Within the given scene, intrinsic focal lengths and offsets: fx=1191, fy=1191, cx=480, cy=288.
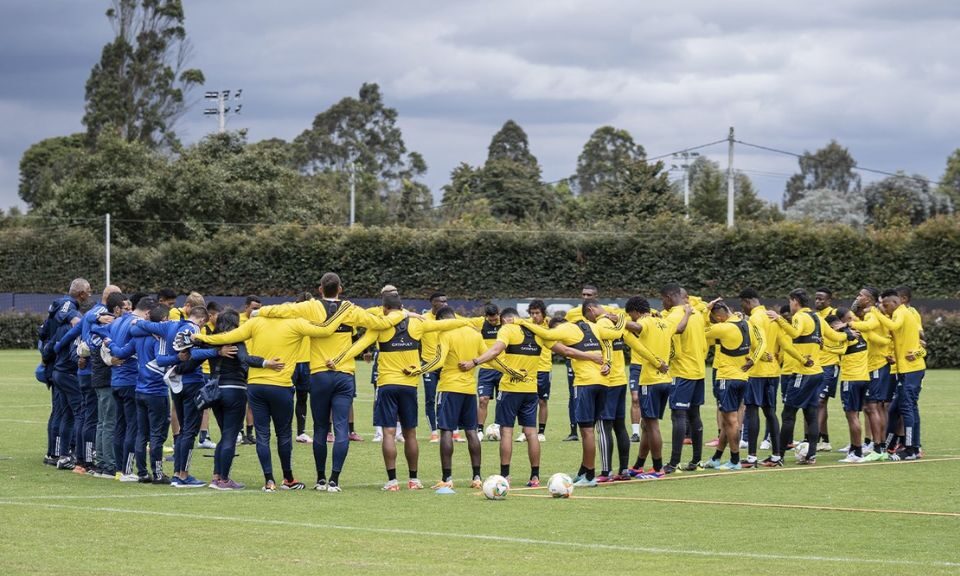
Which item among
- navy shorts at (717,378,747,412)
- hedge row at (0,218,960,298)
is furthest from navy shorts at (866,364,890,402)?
hedge row at (0,218,960,298)

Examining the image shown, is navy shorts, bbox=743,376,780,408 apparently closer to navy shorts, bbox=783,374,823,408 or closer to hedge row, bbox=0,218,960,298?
navy shorts, bbox=783,374,823,408

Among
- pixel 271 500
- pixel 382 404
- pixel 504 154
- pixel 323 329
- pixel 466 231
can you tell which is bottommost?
pixel 271 500

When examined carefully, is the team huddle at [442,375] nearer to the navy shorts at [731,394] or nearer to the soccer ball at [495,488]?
the navy shorts at [731,394]

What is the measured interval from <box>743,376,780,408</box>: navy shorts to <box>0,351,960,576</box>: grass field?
3.42 ft

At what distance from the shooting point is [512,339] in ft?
48.7

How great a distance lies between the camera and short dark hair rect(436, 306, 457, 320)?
15.8m

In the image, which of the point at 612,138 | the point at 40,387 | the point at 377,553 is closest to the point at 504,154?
the point at 612,138

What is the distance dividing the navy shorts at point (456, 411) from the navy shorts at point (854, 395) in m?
6.32

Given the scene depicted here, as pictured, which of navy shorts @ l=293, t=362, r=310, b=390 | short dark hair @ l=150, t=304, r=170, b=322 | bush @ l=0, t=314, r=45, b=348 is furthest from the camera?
bush @ l=0, t=314, r=45, b=348

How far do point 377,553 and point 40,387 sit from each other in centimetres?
2452

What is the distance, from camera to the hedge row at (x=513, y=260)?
161ft

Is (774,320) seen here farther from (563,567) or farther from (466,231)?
(466,231)

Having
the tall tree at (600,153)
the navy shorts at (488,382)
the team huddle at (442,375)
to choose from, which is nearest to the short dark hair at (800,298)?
the team huddle at (442,375)

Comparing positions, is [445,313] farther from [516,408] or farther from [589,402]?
[589,402]
